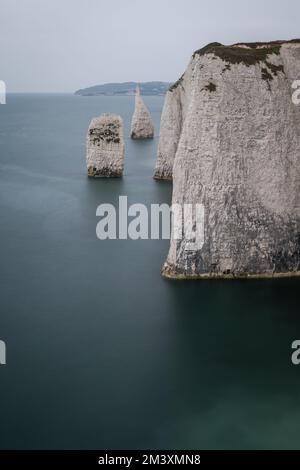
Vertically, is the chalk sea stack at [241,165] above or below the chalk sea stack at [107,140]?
below

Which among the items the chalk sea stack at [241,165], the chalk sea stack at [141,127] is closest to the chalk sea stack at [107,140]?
the chalk sea stack at [241,165]

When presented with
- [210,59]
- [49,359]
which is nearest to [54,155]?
[210,59]

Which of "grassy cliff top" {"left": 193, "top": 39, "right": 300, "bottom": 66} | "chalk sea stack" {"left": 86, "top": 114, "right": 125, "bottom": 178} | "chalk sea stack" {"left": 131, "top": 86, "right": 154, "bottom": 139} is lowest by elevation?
"grassy cliff top" {"left": 193, "top": 39, "right": 300, "bottom": 66}

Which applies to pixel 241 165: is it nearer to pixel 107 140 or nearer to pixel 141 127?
pixel 107 140

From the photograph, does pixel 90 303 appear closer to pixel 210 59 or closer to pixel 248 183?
pixel 248 183

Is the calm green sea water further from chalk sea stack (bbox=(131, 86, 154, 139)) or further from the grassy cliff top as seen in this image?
chalk sea stack (bbox=(131, 86, 154, 139))

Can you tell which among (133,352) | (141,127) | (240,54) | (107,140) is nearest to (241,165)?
(240,54)

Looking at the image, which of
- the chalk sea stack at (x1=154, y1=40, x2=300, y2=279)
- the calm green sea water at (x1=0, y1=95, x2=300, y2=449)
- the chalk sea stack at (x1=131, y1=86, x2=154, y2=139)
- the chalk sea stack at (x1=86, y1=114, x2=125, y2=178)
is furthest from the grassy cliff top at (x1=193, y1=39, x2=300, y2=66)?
the chalk sea stack at (x1=131, y1=86, x2=154, y2=139)

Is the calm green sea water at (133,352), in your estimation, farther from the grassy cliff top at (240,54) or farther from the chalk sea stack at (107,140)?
the chalk sea stack at (107,140)
